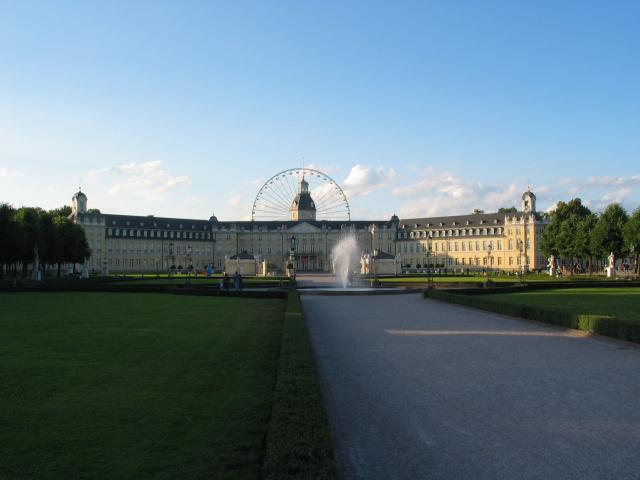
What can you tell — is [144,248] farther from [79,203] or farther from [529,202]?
[529,202]

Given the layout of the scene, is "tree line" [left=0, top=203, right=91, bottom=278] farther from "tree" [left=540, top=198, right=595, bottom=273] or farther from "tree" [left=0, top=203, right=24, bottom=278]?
"tree" [left=540, top=198, right=595, bottom=273]

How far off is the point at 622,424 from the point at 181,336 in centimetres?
1114

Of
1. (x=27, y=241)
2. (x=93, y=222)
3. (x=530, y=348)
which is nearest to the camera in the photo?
(x=530, y=348)

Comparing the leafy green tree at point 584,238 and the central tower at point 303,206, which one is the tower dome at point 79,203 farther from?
the leafy green tree at point 584,238

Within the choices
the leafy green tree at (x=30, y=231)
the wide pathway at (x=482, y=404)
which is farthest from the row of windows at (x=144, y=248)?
the wide pathway at (x=482, y=404)

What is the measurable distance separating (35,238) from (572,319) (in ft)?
183

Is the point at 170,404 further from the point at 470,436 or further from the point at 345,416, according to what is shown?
the point at 470,436

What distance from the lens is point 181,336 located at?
16.3 metres

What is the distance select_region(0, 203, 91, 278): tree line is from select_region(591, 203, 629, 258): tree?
202ft

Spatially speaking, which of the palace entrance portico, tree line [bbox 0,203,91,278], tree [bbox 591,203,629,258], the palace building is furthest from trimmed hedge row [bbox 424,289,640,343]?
the palace entrance portico

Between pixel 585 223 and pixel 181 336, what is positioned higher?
pixel 585 223

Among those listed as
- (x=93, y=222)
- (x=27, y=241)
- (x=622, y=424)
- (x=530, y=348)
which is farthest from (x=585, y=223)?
(x=93, y=222)

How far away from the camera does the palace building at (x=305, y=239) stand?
12256 centimetres

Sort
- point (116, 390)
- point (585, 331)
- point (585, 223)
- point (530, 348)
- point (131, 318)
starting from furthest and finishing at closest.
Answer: point (585, 223) → point (131, 318) → point (585, 331) → point (530, 348) → point (116, 390)
